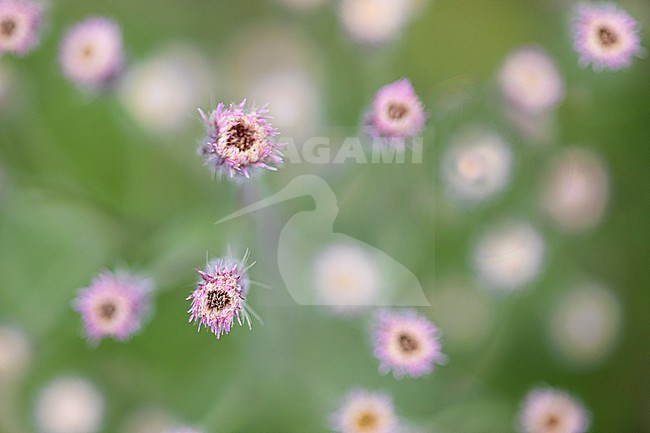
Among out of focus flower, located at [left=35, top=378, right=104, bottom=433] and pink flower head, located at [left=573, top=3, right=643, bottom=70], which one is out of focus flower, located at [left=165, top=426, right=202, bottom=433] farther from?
pink flower head, located at [left=573, top=3, right=643, bottom=70]

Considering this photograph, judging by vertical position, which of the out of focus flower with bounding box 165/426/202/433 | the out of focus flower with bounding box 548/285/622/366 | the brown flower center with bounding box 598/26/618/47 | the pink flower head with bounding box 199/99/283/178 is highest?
the brown flower center with bounding box 598/26/618/47

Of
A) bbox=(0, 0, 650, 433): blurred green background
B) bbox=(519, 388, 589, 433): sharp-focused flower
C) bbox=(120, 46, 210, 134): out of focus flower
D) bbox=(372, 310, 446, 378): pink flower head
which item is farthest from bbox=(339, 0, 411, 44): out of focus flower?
bbox=(519, 388, 589, 433): sharp-focused flower

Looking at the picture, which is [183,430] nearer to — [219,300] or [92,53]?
[219,300]

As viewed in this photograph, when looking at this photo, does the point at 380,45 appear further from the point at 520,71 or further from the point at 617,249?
the point at 617,249

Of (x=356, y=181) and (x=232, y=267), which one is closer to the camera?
(x=232, y=267)

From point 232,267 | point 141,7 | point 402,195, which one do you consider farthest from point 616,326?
point 141,7

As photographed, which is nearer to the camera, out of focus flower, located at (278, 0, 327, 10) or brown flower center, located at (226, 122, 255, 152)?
brown flower center, located at (226, 122, 255, 152)
